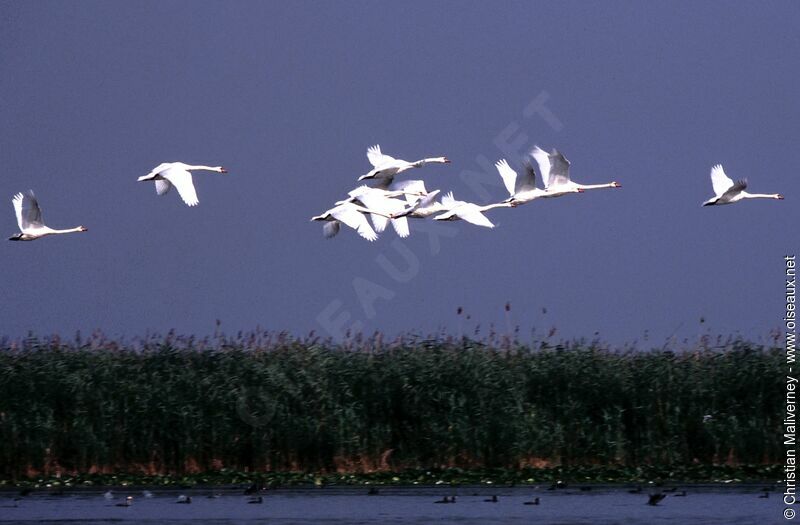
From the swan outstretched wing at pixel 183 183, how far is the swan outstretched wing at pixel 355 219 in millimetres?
2482

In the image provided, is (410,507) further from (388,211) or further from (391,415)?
(388,211)

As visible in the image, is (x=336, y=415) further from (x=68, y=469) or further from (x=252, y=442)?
(x=68, y=469)

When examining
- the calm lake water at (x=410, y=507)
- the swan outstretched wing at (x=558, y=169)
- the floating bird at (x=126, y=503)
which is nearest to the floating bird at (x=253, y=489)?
the calm lake water at (x=410, y=507)

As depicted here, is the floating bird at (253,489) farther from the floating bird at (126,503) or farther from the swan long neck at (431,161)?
the swan long neck at (431,161)

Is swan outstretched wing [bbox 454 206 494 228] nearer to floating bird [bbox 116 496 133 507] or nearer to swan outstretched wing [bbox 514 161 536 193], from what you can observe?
swan outstretched wing [bbox 514 161 536 193]

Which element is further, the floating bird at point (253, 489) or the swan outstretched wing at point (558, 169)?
the swan outstretched wing at point (558, 169)

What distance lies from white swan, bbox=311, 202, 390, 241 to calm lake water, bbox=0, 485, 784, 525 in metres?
3.78

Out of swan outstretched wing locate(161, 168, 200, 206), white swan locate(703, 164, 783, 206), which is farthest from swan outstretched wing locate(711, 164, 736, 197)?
swan outstretched wing locate(161, 168, 200, 206)

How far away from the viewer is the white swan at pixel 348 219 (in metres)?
28.8

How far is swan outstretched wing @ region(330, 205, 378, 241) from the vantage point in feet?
93.9

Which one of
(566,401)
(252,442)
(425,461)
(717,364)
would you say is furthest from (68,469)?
(717,364)

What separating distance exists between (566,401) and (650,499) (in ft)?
8.67

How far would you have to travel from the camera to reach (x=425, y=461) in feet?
95.2

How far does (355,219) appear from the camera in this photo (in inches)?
1150
